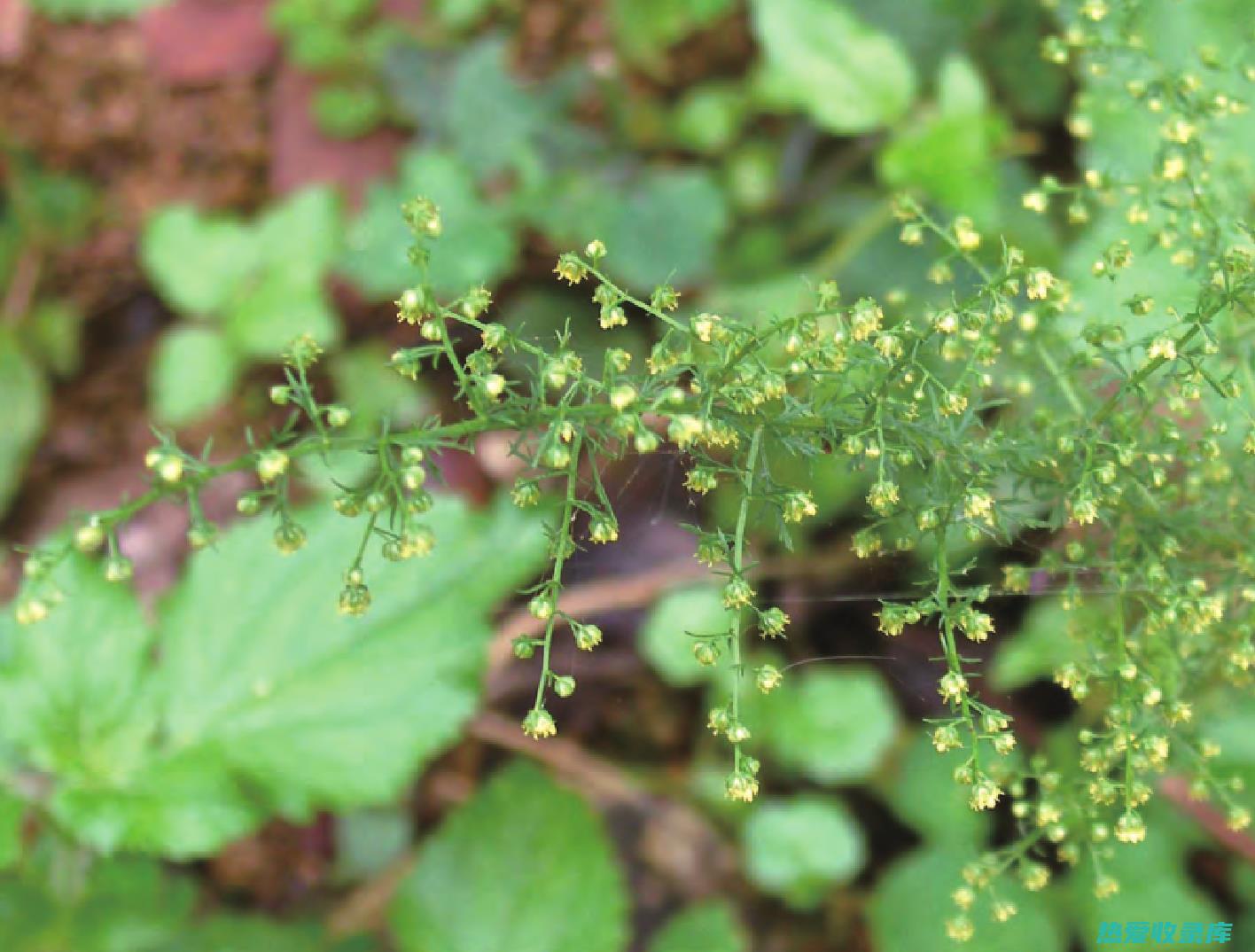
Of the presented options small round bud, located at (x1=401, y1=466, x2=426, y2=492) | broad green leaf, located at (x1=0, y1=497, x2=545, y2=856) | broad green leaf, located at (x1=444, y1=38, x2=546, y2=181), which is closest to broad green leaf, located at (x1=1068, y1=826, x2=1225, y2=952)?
broad green leaf, located at (x1=0, y1=497, x2=545, y2=856)

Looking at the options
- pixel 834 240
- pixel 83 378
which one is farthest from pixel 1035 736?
pixel 83 378

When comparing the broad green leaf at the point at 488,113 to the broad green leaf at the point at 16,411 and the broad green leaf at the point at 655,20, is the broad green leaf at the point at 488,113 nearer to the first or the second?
the broad green leaf at the point at 655,20

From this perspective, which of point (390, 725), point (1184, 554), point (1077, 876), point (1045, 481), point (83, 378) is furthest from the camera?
point (83, 378)

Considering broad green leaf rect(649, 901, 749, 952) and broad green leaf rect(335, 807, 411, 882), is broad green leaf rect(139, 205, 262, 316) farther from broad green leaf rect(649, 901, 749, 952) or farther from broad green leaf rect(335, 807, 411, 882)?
broad green leaf rect(649, 901, 749, 952)

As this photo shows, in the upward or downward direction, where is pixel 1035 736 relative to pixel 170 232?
downward

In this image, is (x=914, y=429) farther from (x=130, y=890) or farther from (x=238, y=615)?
(x=130, y=890)

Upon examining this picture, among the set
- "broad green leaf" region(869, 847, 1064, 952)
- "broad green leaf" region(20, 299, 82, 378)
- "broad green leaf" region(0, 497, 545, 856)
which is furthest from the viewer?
"broad green leaf" region(20, 299, 82, 378)
